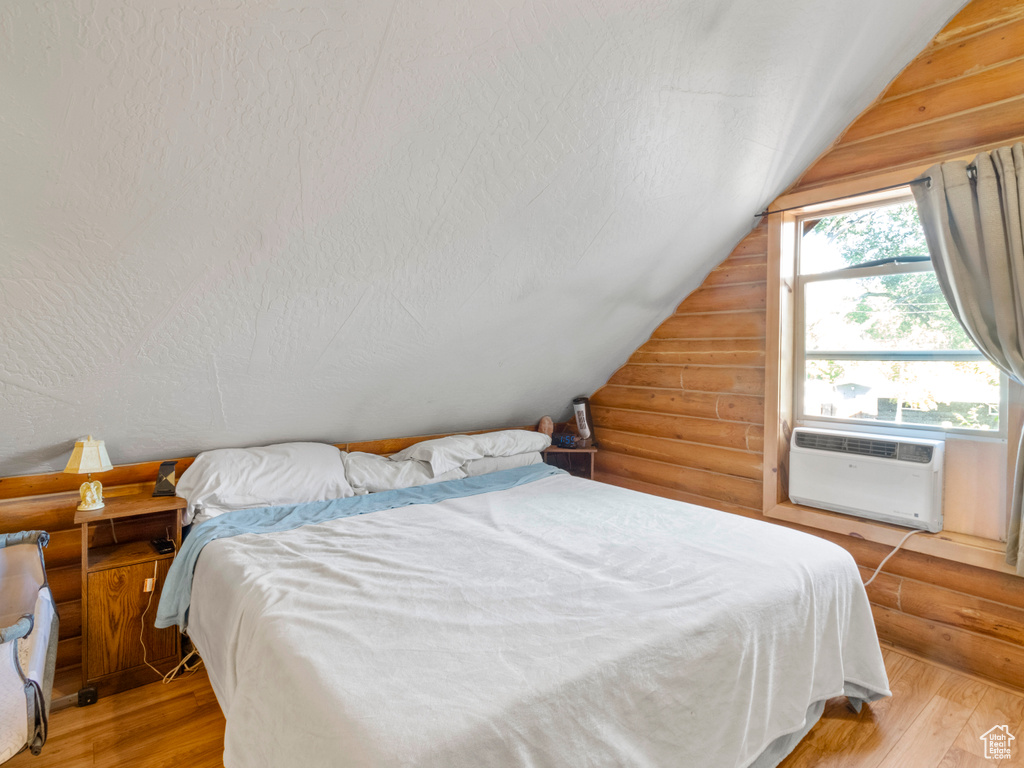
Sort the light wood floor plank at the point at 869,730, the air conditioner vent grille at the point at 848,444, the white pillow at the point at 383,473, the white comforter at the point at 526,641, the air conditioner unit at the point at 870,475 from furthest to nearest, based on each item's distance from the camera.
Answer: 1. the white pillow at the point at 383,473
2. the air conditioner vent grille at the point at 848,444
3. the air conditioner unit at the point at 870,475
4. the light wood floor plank at the point at 869,730
5. the white comforter at the point at 526,641

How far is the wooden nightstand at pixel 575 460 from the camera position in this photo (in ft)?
12.5

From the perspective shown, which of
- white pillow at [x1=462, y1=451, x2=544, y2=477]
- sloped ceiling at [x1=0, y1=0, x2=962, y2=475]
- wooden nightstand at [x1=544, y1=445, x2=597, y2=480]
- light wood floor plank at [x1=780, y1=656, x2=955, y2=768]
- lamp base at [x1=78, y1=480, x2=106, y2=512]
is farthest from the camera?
wooden nightstand at [x1=544, y1=445, x2=597, y2=480]

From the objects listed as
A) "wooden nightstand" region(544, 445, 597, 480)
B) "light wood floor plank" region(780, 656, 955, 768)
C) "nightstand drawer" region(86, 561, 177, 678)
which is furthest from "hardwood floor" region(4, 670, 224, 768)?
"wooden nightstand" region(544, 445, 597, 480)

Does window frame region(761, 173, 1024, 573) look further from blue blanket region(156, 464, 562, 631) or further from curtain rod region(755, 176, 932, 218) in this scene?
blue blanket region(156, 464, 562, 631)

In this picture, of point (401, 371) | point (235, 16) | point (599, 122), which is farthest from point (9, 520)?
point (599, 122)

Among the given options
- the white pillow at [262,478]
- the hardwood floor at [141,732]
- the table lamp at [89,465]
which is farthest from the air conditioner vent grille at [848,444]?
the table lamp at [89,465]

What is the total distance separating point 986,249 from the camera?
206cm

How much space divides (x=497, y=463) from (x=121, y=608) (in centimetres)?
188

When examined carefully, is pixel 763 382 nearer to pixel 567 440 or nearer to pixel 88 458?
pixel 567 440

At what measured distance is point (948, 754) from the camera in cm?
176

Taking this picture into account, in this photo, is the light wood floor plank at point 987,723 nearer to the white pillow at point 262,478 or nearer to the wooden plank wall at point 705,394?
the wooden plank wall at point 705,394

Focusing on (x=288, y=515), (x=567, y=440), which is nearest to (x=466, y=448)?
(x=567, y=440)

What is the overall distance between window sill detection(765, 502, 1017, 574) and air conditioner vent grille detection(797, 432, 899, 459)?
334 mm

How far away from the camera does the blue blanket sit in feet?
6.77
